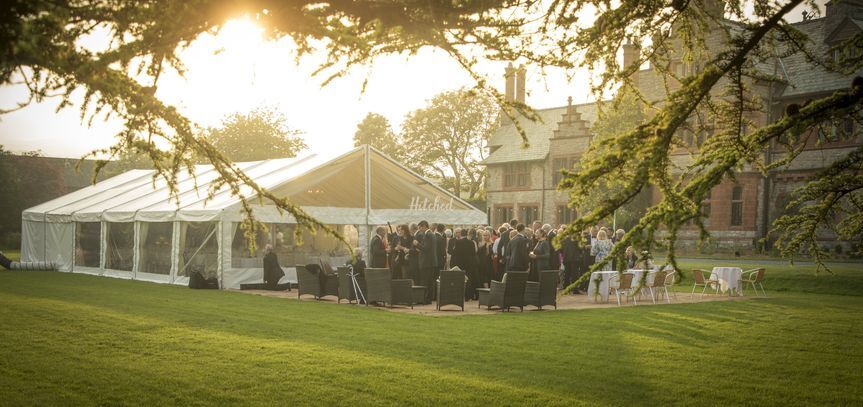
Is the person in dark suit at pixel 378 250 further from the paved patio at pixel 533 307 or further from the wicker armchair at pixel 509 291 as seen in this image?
the wicker armchair at pixel 509 291

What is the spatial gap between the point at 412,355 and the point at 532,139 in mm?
46843

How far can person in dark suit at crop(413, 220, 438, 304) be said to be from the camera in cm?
1680

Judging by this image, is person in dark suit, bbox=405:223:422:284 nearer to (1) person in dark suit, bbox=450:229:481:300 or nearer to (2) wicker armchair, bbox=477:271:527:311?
(1) person in dark suit, bbox=450:229:481:300

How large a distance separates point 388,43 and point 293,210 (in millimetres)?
1461

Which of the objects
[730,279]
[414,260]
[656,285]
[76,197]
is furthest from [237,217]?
[76,197]

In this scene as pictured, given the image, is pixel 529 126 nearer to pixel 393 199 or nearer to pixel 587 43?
pixel 393 199

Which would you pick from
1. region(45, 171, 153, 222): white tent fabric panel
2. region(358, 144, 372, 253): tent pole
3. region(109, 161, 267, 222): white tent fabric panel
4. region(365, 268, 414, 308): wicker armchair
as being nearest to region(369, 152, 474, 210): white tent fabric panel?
region(358, 144, 372, 253): tent pole

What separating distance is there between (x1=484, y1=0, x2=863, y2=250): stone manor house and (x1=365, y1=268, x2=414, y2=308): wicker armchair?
44.6 ft

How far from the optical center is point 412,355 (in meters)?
9.58

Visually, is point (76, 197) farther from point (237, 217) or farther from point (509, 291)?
point (509, 291)

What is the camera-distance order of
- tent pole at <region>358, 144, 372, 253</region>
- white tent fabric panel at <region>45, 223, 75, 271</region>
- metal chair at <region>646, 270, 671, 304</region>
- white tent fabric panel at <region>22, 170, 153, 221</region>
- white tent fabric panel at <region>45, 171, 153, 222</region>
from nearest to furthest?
1. metal chair at <region>646, 270, 671, 304</region>
2. tent pole at <region>358, 144, 372, 253</region>
3. white tent fabric panel at <region>45, 171, 153, 222</region>
4. white tent fabric panel at <region>45, 223, 75, 271</region>
5. white tent fabric panel at <region>22, 170, 153, 221</region>

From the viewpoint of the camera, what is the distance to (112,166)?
62.8m

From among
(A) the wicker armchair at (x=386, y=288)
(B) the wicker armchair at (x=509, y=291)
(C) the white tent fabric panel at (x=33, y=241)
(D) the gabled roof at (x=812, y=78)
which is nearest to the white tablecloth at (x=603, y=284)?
(B) the wicker armchair at (x=509, y=291)

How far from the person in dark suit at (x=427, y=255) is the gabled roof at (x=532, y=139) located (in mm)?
34102
